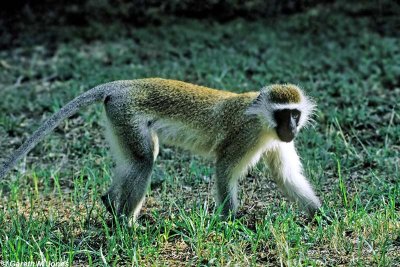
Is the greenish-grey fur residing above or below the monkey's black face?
above

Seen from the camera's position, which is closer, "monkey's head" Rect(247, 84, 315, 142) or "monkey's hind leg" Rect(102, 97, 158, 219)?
"monkey's head" Rect(247, 84, 315, 142)

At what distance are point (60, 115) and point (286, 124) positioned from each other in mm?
1889

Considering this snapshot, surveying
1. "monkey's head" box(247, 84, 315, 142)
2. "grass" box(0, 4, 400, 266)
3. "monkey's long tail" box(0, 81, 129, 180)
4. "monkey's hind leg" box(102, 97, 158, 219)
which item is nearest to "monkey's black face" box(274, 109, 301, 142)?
"monkey's head" box(247, 84, 315, 142)

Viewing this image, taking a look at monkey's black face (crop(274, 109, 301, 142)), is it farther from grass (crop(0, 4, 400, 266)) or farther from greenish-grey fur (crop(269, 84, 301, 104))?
grass (crop(0, 4, 400, 266))

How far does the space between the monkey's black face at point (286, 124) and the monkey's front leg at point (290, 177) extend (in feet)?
1.18

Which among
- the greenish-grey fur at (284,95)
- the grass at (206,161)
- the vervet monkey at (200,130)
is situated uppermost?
the greenish-grey fur at (284,95)

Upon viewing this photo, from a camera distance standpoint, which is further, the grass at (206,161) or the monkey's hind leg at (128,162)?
the monkey's hind leg at (128,162)

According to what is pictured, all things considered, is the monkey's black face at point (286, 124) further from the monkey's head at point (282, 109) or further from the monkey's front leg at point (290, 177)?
the monkey's front leg at point (290, 177)

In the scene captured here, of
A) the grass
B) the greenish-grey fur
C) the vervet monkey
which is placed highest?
the greenish-grey fur

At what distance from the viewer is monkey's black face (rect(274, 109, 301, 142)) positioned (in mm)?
6227

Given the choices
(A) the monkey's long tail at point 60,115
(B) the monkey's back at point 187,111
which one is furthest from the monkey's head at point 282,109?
(A) the monkey's long tail at point 60,115

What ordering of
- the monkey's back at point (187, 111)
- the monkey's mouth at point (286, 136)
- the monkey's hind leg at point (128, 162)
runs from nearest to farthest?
the monkey's mouth at point (286, 136) → the monkey's hind leg at point (128, 162) → the monkey's back at point (187, 111)

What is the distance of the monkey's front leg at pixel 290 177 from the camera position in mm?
6449

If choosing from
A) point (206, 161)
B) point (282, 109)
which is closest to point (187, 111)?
point (282, 109)
